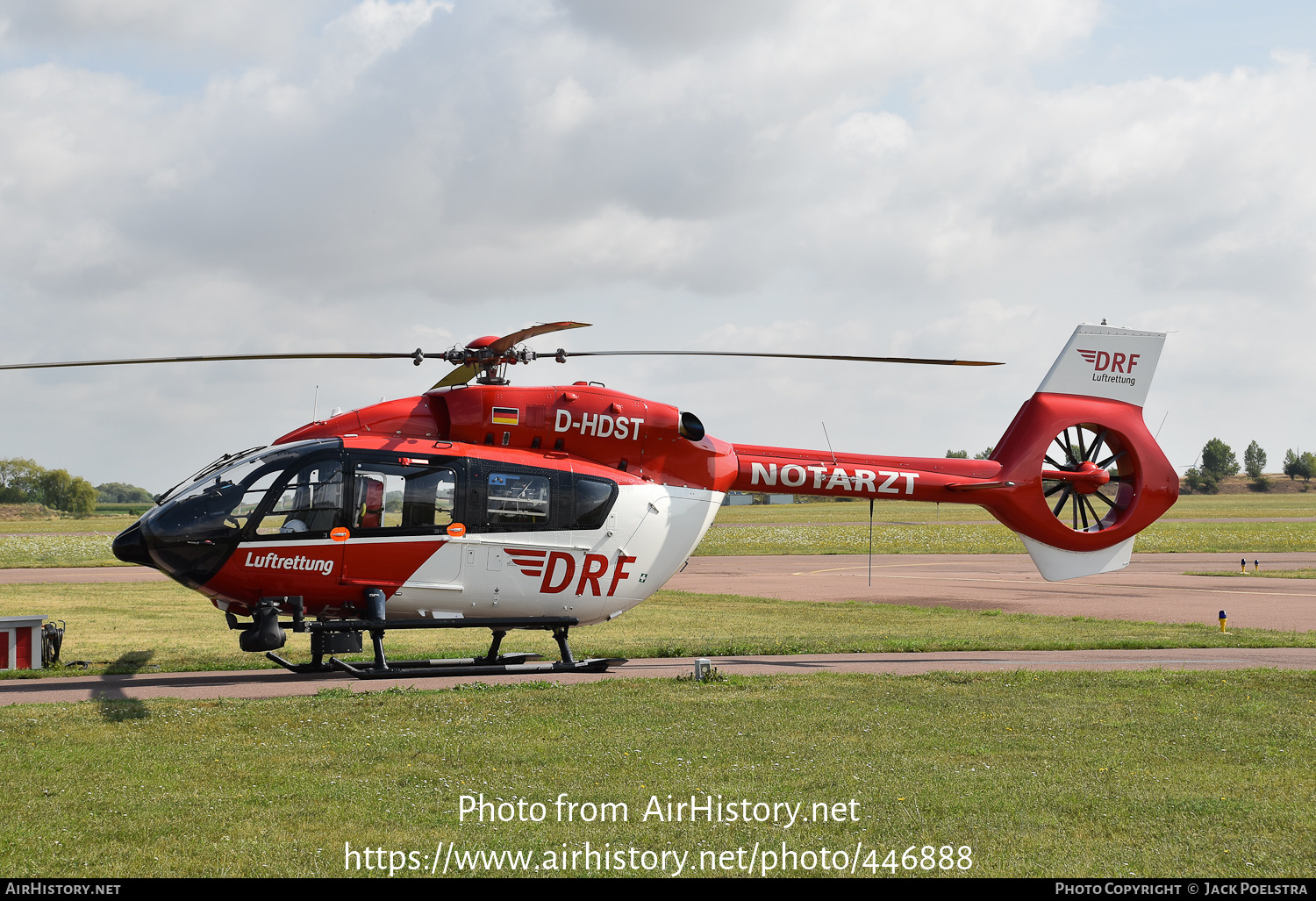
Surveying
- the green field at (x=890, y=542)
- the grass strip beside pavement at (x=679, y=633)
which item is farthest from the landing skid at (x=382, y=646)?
the green field at (x=890, y=542)

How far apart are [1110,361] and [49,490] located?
12792 centimetres

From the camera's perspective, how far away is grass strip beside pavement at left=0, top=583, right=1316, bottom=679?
18.6 m

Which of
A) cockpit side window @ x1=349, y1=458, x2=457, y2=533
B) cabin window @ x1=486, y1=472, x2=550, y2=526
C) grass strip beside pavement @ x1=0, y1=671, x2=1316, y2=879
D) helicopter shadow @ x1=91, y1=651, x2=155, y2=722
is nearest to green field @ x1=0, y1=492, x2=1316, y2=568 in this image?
helicopter shadow @ x1=91, y1=651, x2=155, y2=722

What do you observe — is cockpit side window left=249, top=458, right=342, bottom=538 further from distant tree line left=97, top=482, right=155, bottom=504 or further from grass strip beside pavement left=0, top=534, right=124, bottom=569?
distant tree line left=97, top=482, right=155, bottom=504

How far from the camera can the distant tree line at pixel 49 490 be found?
371 ft

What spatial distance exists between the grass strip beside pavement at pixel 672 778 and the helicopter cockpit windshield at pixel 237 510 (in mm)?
2058

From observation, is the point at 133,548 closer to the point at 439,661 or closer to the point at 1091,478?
the point at 439,661

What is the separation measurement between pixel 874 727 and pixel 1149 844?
168 inches

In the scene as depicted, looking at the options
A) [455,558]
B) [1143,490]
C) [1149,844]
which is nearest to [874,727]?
[1149,844]

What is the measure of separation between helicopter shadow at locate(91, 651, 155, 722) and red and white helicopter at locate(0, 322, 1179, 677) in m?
1.57

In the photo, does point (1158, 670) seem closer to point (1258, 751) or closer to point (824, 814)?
point (1258, 751)

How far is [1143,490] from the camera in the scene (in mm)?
19344

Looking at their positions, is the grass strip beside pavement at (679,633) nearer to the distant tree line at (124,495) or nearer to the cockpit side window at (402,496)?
the cockpit side window at (402,496)
